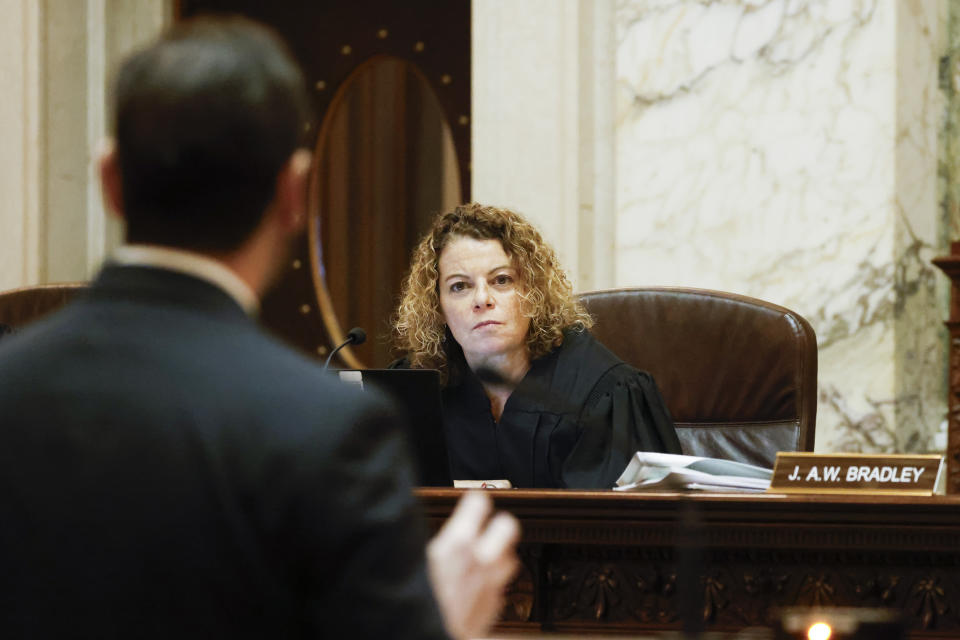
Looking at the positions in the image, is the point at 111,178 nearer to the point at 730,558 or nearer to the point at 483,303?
the point at 730,558

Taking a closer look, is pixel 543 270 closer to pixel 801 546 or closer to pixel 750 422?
pixel 750 422

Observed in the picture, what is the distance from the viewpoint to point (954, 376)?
364cm

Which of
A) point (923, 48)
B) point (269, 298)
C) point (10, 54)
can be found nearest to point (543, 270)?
point (923, 48)

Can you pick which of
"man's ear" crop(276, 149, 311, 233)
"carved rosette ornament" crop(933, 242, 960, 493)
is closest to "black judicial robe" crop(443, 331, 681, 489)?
"carved rosette ornament" crop(933, 242, 960, 493)

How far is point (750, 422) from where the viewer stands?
3732mm

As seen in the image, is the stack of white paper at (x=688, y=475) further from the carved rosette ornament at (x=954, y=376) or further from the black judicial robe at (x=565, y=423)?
the carved rosette ornament at (x=954, y=376)

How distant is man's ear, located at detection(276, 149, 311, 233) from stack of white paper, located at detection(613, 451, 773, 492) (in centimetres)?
165

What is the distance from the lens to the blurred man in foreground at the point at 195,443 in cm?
93

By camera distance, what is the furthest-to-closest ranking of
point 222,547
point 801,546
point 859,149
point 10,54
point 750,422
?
point 10,54
point 859,149
point 750,422
point 801,546
point 222,547

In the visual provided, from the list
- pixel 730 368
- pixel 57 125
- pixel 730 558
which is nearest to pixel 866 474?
pixel 730 558

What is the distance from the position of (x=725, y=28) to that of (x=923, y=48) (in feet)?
2.09

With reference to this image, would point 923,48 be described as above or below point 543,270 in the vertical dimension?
above

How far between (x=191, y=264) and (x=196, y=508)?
19cm

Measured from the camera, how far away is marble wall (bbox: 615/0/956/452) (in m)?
4.48
